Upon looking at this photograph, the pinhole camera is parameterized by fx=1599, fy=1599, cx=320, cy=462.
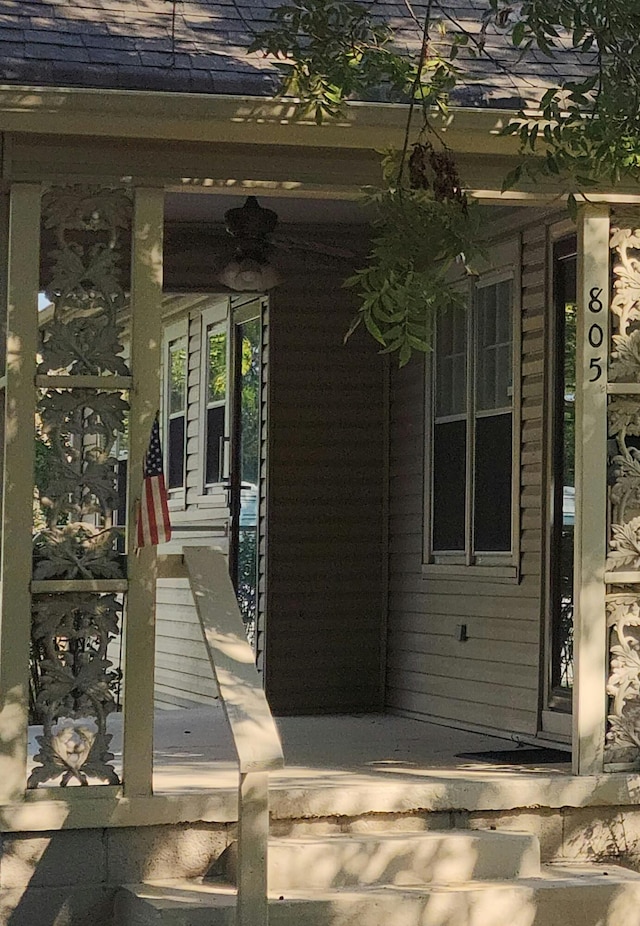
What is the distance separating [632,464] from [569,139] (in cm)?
215

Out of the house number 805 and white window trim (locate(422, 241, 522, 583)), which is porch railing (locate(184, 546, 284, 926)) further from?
white window trim (locate(422, 241, 522, 583))

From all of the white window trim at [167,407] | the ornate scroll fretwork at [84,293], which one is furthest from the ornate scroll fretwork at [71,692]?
the white window trim at [167,407]

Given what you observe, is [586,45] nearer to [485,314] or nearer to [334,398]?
[485,314]

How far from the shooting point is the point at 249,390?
38.8 ft

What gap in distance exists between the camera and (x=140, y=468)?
691 centimetres

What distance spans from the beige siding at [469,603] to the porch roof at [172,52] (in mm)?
1863

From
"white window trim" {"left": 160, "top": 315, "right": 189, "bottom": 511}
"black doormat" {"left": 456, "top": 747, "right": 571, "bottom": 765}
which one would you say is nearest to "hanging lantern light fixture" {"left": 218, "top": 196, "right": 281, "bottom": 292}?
"white window trim" {"left": 160, "top": 315, "right": 189, "bottom": 511}

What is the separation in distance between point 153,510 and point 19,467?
60cm

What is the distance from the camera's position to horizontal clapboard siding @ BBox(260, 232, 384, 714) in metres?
11.2

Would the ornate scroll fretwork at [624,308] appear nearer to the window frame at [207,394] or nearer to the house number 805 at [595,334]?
the house number 805 at [595,334]

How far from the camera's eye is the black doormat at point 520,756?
8.23 metres

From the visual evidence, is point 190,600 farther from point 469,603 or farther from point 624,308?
point 624,308

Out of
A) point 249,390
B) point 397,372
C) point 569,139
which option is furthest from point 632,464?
point 249,390

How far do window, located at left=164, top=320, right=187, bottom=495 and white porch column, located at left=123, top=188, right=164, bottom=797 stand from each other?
6.35 m
